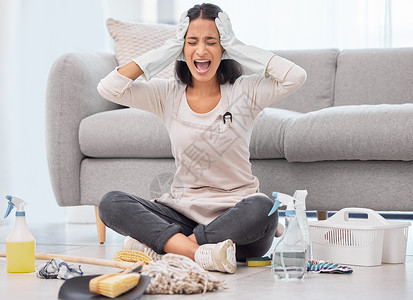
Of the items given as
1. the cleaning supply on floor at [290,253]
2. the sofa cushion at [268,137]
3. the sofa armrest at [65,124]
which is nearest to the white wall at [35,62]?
the sofa armrest at [65,124]

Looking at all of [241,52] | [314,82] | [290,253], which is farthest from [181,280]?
[314,82]

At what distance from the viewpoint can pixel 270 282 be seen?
1597 millimetres

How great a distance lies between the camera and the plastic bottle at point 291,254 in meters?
1.62

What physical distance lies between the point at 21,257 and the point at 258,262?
659mm

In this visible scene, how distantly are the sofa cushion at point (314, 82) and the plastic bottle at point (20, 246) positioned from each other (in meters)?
1.45

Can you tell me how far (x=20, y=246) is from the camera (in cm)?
174

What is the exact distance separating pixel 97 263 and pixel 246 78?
725 mm

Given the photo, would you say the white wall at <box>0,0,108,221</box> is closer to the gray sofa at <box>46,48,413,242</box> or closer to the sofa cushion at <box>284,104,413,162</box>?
the gray sofa at <box>46,48,413,242</box>

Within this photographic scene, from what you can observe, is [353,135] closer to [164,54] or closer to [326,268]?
[326,268]

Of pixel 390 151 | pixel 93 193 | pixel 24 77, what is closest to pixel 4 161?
pixel 24 77

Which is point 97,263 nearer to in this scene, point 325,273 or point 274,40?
point 325,273

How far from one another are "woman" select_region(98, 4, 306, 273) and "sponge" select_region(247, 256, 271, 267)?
0.04 meters

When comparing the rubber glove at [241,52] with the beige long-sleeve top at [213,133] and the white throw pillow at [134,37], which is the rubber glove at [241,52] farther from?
the white throw pillow at [134,37]

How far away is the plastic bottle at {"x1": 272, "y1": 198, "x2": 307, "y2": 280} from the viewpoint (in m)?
1.62
